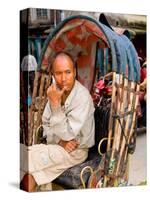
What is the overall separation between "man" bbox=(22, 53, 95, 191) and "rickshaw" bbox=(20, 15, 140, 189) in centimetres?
6

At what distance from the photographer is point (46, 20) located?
6863 mm

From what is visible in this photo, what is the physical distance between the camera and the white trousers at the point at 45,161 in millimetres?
6824

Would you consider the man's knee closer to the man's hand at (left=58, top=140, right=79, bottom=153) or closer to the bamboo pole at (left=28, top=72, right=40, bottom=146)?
the bamboo pole at (left=28, top=72, right=40, bottom=146)

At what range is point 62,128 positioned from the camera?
698 centimetres

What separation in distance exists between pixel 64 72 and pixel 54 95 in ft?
0.80

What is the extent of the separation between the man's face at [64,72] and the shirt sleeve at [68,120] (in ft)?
0.69

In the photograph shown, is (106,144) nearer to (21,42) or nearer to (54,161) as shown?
(54,161)

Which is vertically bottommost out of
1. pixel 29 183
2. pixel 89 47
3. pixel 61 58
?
pixel 29 183

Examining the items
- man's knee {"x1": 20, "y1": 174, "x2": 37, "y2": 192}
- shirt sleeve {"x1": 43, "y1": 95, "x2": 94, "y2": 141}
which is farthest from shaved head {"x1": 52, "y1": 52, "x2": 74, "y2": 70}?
man's knee {"x1": 20, "y1": 174, "x2": 37, "y2": 192}

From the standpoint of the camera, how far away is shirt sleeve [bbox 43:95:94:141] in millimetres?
6941

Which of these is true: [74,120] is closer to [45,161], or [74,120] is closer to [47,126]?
[47,126]

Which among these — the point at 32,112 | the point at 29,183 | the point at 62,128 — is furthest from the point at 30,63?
the point at 29,183

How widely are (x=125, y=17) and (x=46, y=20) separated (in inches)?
36.4

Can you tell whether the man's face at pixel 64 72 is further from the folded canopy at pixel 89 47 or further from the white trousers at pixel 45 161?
the white trousers at pixel 45 161
